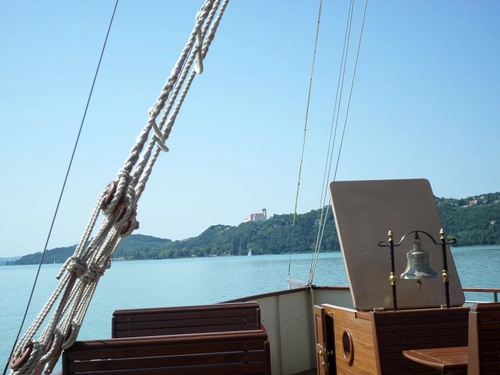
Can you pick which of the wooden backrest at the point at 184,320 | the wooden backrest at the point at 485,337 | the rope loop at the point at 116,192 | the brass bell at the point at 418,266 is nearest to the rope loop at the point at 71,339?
the rope loop at the point at 116,192

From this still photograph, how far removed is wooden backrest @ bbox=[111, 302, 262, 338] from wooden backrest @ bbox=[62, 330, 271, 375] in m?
0.82

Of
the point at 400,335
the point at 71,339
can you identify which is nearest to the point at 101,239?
the point at 71,339

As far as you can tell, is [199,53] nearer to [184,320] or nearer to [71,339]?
[71,339]

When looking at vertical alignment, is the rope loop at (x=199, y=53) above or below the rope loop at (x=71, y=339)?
above

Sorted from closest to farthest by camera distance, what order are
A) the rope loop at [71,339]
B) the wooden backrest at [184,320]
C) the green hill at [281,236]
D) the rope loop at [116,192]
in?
the rope loop at [116,192]
the rope loop at [71,339]
the wooden backrest at [184,320]
the green hill at [281,236]

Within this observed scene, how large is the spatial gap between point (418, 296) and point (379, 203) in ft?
2.31

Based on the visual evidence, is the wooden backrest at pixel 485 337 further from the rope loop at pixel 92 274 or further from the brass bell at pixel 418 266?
the rope loop at pixel 92 274

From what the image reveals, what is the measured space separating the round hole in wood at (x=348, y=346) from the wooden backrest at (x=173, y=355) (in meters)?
1.35

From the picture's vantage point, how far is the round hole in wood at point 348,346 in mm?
3213

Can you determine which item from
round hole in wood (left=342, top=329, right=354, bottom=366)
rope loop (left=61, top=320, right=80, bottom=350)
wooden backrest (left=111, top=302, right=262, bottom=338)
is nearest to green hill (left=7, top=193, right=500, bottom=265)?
wooden backrest (left=111, top=302, right=262, bottom=338)

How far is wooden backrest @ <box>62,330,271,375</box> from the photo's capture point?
188 cm

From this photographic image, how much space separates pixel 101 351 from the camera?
74.2 inches

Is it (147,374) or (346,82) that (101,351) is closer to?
(147,374)

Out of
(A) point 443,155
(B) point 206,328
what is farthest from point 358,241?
(A) point 443,155
